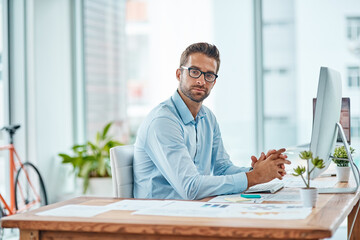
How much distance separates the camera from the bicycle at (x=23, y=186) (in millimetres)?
3993

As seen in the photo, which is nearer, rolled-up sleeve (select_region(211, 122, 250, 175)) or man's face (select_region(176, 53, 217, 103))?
man's face (select_region(176, 53, 217, 103))

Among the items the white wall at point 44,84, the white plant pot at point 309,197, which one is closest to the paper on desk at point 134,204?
the white plant pot at point 309,197

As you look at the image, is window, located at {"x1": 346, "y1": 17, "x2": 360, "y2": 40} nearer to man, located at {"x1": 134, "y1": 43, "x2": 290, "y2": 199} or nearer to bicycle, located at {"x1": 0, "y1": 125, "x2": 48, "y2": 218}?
man, located at {"x1": 134, "y1": 43, "x2": 290, "y2": 199}

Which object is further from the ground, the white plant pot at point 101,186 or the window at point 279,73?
the window at point 279,73

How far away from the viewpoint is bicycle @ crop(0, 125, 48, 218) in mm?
3993

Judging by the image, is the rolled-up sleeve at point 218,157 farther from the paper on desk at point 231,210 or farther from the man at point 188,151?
the paper on desk at point 231,210

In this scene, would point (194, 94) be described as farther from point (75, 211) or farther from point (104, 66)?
point (104, 66)

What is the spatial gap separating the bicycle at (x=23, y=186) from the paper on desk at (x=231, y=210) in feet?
8.20

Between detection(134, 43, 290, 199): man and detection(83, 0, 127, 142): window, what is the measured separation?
2.75m

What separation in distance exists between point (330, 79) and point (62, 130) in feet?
11.8

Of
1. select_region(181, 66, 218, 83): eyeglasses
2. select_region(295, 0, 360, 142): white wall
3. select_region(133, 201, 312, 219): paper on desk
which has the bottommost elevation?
select_region(133, 201, 312, 219): paper on desk

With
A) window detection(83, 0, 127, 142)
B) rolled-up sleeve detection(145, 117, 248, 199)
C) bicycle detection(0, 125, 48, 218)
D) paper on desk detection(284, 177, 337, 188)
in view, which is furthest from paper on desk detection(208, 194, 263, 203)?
window detection(83, 0, 127, 142)

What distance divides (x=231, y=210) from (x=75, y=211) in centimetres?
50

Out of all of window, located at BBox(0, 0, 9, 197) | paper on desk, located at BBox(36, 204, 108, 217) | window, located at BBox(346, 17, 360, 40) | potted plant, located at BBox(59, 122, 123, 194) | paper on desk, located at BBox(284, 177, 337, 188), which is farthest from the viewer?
potted plant, located at BBox(59, 122, 123, 194)
